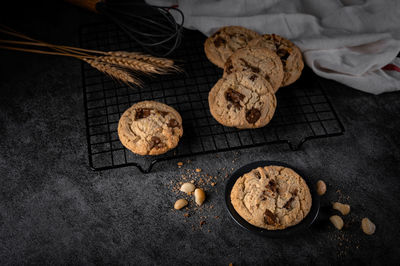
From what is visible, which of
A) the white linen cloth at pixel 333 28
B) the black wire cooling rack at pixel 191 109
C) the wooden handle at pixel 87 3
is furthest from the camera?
the wooden handle at pixel 87 3

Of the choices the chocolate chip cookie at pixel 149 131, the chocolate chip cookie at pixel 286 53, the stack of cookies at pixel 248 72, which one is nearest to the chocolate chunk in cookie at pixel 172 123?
the chocolate chip cookie at pixel 149 131

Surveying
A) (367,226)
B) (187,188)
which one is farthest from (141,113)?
(367,226)

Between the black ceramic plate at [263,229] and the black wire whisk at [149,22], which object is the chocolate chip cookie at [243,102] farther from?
the black wire whisk at [149,22]

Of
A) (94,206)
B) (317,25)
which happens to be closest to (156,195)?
(94,206)

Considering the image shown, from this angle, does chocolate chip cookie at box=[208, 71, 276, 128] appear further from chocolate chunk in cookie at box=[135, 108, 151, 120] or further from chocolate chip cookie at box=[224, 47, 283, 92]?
chocolate chunk in cookie at box=[135, 108, 151, 120]

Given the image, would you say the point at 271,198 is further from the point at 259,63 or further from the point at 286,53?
the point at 286,53

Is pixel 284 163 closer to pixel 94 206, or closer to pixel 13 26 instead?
pixel 94 206
